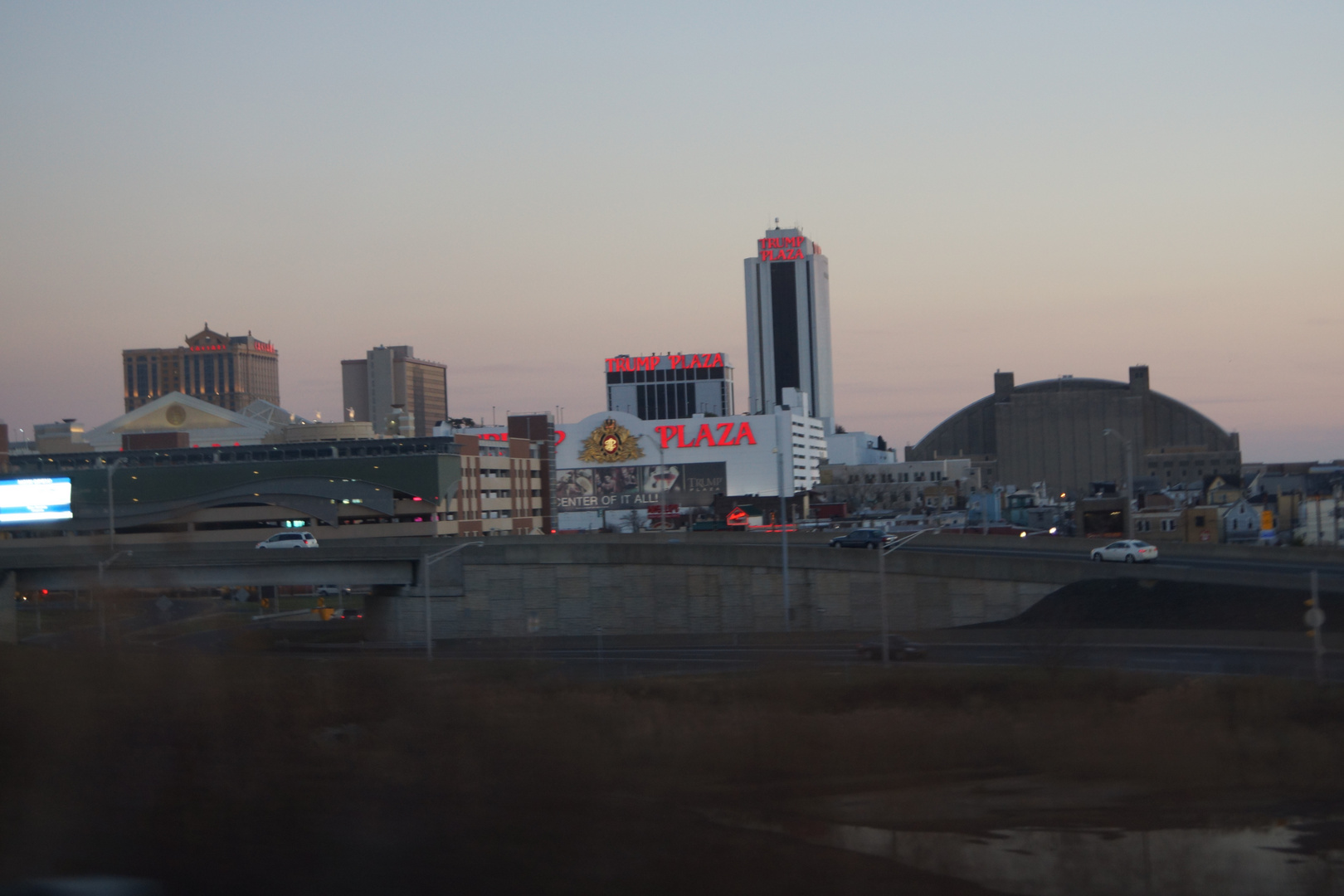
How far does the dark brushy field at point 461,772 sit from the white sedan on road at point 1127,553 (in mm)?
28726

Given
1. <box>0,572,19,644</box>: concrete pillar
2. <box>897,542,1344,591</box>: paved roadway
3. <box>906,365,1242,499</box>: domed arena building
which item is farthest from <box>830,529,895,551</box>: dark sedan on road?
<box>906,365,1242,499</box>: domed arena building

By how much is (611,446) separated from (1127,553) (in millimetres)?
133104

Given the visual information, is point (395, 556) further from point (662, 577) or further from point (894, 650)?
point (894, 650)

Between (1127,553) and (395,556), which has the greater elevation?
(395,556)

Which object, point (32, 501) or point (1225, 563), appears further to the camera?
point (32, 501)

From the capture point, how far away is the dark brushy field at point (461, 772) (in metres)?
8.24

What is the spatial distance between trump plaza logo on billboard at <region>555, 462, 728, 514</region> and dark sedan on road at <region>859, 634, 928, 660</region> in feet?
451

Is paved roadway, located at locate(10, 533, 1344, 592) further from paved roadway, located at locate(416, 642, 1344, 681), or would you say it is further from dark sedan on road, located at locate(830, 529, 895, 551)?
paved roadway, located at locate(416, 642, 1344, 681)

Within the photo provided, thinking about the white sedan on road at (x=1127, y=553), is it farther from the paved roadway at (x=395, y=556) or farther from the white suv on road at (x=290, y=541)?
the white suv on road at (x=290, y=541)

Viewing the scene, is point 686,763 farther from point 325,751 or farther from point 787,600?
point 787,600

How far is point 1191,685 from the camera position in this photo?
21.8 m

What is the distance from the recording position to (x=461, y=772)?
10.4 meters

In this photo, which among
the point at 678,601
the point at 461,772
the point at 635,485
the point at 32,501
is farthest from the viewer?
the point at 635,485

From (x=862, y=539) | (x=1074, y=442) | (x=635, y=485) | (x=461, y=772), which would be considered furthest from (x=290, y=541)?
(x=1074, y=442)
